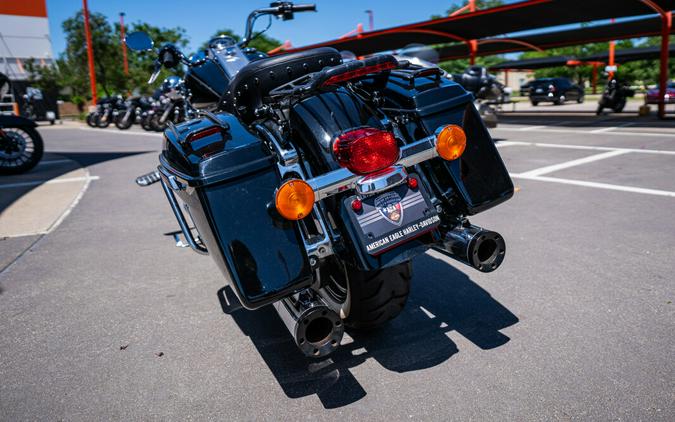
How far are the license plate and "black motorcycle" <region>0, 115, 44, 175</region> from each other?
8.73 metres

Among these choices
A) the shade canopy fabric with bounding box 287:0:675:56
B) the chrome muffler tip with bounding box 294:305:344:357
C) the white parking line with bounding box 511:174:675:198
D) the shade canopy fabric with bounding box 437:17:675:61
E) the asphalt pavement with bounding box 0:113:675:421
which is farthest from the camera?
A: the shade canopy fabric with bounding box 437:17:675:61

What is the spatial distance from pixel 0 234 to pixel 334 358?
4220 millimetres

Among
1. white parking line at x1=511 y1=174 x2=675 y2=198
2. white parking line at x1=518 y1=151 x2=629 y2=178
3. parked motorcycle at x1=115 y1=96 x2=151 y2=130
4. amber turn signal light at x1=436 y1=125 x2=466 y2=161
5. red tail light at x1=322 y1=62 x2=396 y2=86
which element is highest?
red tail light at x1=322 y1=62 x2=396 y2=86

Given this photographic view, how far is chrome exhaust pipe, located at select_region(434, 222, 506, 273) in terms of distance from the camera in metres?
2.18

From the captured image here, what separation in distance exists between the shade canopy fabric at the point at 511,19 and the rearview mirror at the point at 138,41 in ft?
42.5

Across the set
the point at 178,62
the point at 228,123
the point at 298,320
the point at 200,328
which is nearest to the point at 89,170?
the point at 178,62

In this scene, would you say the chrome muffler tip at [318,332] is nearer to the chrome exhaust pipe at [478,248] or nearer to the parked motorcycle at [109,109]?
the chrome exhaust pipe at [478,248]

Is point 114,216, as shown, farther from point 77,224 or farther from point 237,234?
point 237,234

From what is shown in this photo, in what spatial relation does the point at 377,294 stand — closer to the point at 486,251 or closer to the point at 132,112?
the point at 486,251

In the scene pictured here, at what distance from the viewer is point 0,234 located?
5.00 metres

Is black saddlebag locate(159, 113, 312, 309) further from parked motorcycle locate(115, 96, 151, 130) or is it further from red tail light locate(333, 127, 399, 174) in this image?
parked motorcycle locate(115, 96, 151, 130)

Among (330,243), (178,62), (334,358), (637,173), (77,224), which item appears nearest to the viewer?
(330,243)

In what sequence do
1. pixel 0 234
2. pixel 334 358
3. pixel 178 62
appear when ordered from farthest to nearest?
pixel 0 234 → pixel 178 62 → pixel 334 358

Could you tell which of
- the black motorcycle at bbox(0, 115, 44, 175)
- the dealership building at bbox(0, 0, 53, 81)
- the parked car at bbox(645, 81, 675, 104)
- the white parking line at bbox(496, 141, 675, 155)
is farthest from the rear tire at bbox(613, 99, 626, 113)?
the dealership building at bbox(0, 0, 53, 81)
